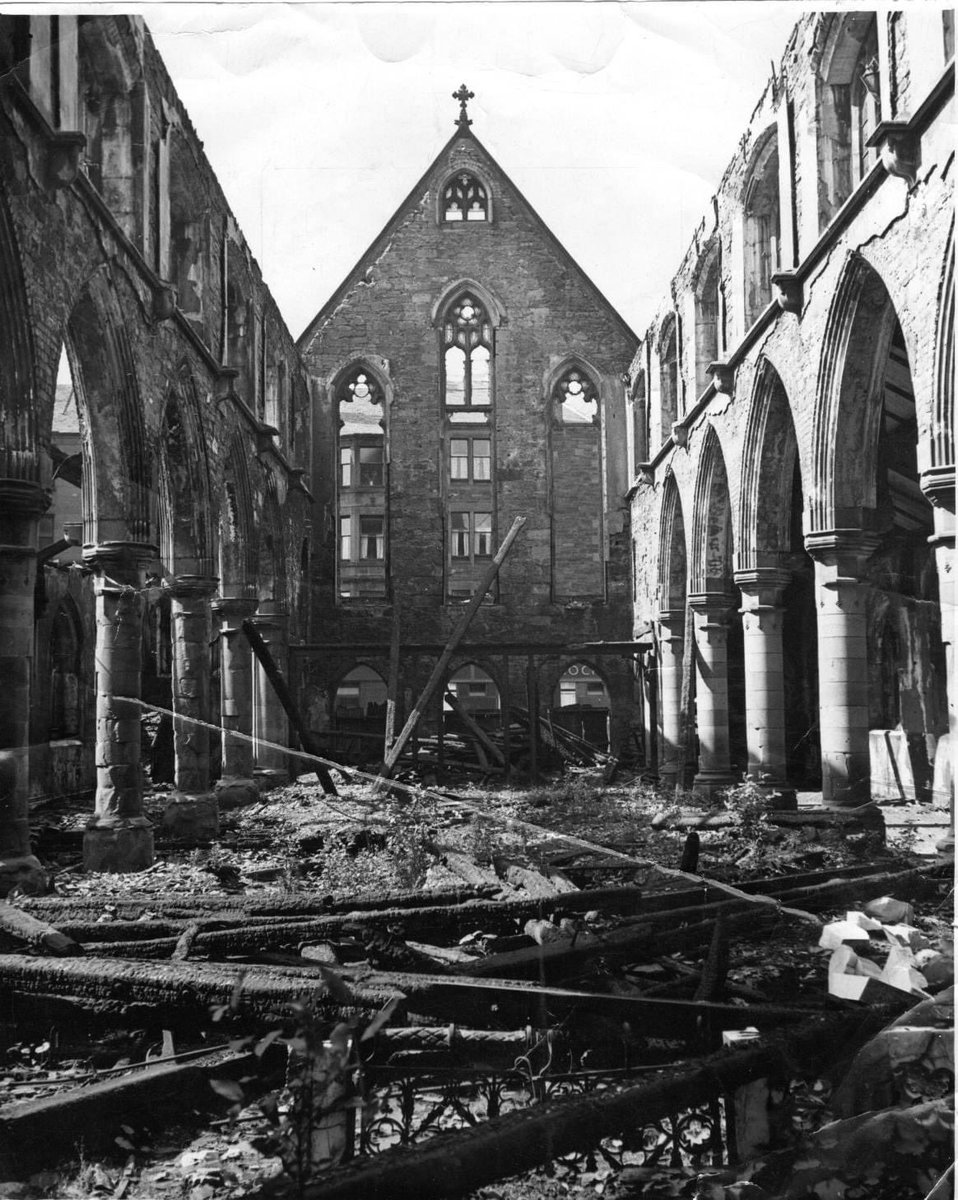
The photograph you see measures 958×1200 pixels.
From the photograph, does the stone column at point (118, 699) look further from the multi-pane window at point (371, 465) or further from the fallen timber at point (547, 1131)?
the multi-pane window at point (371, 465)

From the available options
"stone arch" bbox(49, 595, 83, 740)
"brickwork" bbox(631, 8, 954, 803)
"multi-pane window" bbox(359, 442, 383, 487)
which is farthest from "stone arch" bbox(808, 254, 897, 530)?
"multi-pane window" bbox(359, 442, 383, 487)

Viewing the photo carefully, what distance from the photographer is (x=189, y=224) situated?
13.8m

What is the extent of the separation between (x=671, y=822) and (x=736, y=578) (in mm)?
3363

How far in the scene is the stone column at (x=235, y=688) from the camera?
15.7m

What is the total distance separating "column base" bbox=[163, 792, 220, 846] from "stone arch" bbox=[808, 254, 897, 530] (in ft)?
26.2

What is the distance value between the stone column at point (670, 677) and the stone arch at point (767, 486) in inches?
212

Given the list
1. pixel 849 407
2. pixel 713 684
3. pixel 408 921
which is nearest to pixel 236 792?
pixel 713 684

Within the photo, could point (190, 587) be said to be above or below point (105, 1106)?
above

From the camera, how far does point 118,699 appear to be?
34.6ft

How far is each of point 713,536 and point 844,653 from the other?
581 centimetres

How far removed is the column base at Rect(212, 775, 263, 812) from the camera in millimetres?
15794

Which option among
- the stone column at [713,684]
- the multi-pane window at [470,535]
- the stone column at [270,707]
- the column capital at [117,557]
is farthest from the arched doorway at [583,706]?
the column capital at [117,557]

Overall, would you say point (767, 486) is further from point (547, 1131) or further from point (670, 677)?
point (547, 1131)

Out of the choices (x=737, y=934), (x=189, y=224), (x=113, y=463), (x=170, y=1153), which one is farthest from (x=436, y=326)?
(x=170, y=1153)
